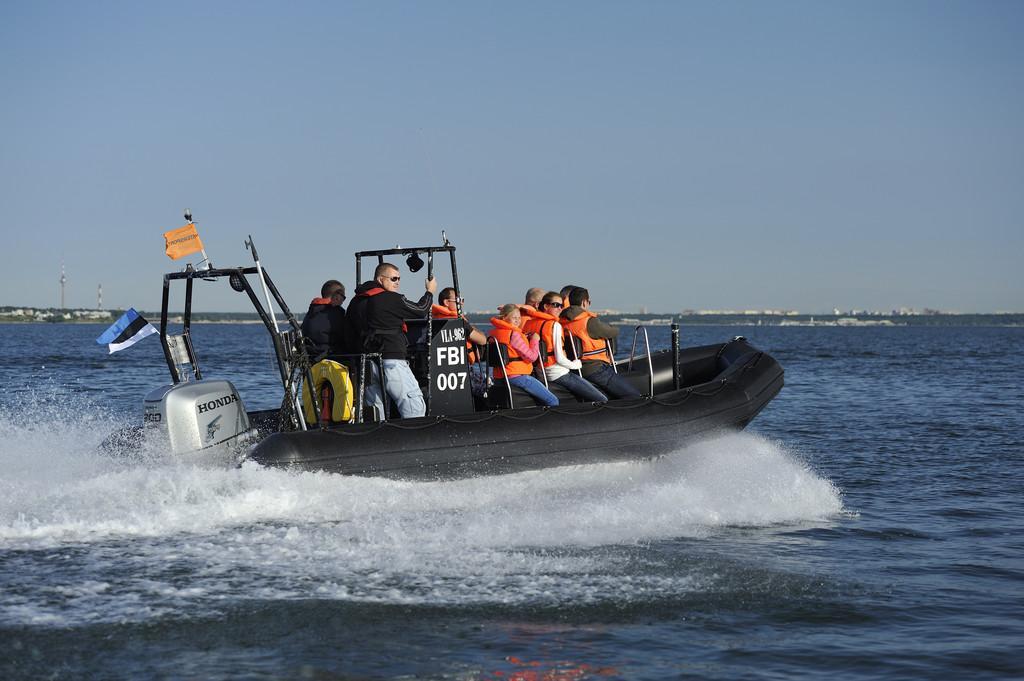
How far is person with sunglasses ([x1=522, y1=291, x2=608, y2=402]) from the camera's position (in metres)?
9.02

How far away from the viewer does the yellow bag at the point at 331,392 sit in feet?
27.0

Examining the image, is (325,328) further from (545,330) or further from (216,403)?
(545,330)

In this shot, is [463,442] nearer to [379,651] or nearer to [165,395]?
[165,395]

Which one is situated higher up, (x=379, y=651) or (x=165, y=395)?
(x=165, y=395)

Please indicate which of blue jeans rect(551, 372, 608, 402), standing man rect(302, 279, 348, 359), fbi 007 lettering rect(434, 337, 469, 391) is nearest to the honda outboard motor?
standing man rect(302, 279, 348, 359)

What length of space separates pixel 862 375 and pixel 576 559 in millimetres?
24873

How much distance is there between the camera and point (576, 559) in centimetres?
641

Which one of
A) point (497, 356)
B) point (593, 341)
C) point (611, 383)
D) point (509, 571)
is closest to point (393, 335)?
point (497, 356)

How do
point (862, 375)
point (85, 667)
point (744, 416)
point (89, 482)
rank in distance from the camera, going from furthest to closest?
point (862, 375), point (744, 416), point (89, 482), point (85, 667)

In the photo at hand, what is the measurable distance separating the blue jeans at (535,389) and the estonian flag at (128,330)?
288cm

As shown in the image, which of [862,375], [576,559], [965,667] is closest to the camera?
[965,667]

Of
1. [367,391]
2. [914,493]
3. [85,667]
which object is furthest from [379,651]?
[914,493]

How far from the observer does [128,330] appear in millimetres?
8375

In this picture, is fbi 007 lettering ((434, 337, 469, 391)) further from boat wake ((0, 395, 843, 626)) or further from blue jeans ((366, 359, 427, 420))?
boat wake ((0, 395, 843, 626))
